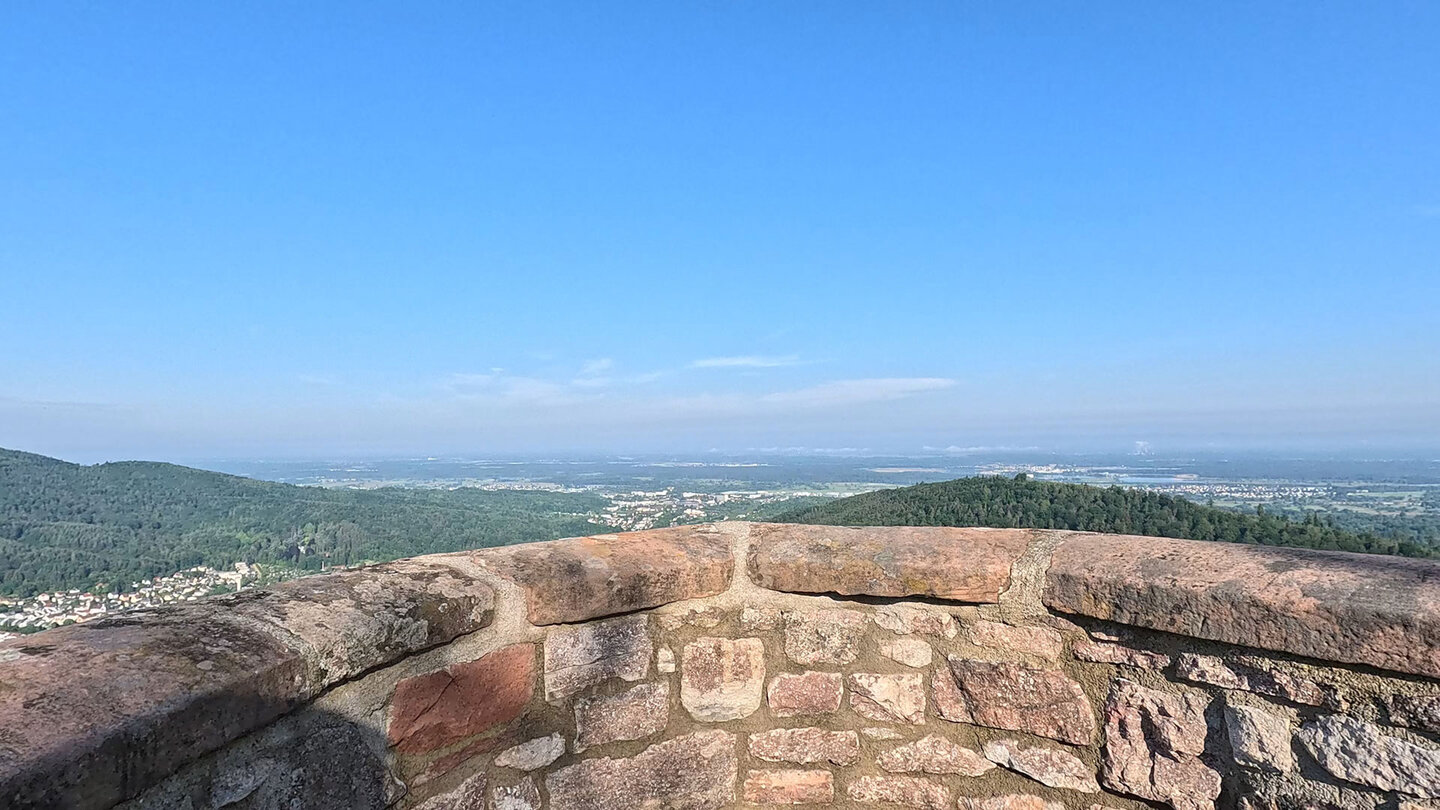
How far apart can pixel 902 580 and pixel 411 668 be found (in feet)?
3.65

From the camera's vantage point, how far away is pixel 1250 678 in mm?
1396

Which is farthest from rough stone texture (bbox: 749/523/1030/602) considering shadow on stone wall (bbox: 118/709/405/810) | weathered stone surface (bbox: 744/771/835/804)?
shadow on stone wall (bbox: 118/709/405/810)

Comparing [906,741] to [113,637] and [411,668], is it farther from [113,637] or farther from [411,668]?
[113,637]

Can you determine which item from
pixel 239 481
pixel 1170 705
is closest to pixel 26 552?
pixel 239 481

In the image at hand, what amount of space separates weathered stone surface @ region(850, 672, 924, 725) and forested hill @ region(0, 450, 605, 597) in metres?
→ 6.61

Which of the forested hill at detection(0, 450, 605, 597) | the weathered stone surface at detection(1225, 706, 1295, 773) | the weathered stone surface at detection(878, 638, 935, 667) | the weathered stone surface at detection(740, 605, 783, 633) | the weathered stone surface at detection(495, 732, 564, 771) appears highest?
the weathered stone surface at detection(740, 605, 783, 633)

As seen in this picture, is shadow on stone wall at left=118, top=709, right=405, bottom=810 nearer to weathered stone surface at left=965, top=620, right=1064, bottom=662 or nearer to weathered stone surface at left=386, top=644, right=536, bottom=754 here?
weathered stone surface at left=386, top=644, right=536, bottom=754

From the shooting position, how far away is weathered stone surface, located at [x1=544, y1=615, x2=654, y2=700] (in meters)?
1.64

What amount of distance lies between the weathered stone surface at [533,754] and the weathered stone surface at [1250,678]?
53.0 inches

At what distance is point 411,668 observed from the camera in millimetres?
1389

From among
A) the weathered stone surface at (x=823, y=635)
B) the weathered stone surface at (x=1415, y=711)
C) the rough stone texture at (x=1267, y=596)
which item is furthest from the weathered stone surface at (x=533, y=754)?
the weathered stone surface at (x=1415, y=711)

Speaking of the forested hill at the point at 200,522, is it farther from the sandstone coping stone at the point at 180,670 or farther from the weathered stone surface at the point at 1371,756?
the weathered stone surface at the point at 1371,756

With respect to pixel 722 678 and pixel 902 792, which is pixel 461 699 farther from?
pixel 902 792

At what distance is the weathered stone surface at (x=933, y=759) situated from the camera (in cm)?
173
